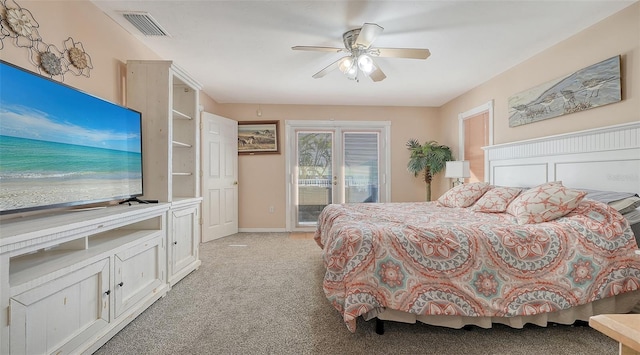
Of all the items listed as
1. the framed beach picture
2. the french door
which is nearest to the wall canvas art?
the french door

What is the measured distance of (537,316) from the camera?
5.13 feet

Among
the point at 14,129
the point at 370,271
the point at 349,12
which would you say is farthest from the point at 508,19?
the point at 14,129

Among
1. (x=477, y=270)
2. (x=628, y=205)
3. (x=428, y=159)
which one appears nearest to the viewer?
(x=477, y=270)

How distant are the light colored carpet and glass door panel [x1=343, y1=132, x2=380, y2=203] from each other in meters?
2.75

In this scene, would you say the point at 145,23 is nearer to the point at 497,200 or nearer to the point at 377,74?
the point at 377,74

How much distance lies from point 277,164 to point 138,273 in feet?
10.3

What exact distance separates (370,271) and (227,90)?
3603 mm

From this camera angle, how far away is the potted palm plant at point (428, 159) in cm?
428

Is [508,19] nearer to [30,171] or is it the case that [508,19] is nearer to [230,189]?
[30,171]

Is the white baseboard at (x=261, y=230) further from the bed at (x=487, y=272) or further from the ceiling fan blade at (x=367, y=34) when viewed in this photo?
the ceiling fan blade at (x=367, y=34)

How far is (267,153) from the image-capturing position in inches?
186

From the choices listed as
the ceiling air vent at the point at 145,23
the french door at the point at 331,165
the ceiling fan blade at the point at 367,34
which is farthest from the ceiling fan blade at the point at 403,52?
the french door at the point at 331,165

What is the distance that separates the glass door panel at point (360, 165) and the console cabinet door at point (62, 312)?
3863 mm

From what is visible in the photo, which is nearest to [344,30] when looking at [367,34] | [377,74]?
[367,34]
